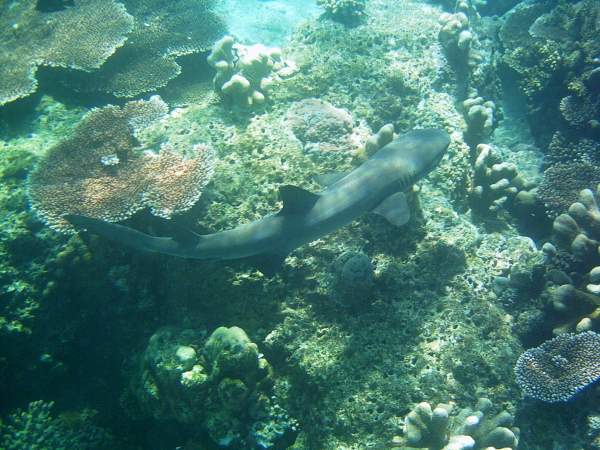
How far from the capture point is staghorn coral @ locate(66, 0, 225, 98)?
661 centimetres

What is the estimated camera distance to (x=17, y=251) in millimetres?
4789

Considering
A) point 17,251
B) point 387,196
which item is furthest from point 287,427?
point 17,251

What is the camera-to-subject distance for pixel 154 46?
7066mm

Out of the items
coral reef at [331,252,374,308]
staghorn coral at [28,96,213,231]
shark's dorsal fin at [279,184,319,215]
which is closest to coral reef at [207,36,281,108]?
staghorn coral at [28,96,213,231]

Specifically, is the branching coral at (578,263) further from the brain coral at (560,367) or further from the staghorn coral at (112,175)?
the staghorn coral at (112,175)

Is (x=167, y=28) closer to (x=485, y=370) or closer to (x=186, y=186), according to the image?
(x=186, y=186)

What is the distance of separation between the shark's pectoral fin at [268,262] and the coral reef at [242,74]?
9.56 ft

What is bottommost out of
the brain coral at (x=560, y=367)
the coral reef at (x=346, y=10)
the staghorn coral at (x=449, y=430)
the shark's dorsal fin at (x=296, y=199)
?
the staghorn coral at (x=449, y=430)

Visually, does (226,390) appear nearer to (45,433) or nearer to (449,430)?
(449,430)

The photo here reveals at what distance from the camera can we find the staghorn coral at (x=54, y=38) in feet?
20.0

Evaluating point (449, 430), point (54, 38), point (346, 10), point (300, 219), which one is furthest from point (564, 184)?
point (54, 38)

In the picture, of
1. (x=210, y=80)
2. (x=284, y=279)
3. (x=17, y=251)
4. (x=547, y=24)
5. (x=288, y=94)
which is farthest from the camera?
(x=547, y=24)

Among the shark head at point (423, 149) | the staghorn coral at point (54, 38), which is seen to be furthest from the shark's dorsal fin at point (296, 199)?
the staghorn coral at point (54, 38)

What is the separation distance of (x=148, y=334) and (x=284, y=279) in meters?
2.07
